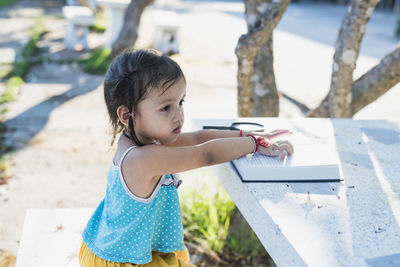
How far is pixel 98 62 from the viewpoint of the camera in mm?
6750

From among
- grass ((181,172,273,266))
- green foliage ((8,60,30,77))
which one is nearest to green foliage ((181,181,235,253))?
grass ((181,172,273,266))

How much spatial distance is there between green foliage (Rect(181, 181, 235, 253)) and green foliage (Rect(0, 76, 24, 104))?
9.97 feet

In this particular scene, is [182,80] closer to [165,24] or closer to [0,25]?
[165,24]

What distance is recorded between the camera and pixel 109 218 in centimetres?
160

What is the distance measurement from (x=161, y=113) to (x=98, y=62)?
547cm

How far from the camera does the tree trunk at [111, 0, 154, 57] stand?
6.79m

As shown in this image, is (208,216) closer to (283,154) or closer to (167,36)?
(283,154)

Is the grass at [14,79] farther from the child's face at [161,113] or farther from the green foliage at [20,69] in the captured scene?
the child's face at [161,113]

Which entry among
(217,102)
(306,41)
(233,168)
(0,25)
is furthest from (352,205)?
(0,25)

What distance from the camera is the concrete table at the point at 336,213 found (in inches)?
44.6

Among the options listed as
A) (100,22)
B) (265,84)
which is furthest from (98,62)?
(265,84)

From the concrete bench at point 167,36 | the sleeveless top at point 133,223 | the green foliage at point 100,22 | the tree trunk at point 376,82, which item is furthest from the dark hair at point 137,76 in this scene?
the green foliage at point 100,22

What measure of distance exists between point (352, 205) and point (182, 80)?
653 millimetres

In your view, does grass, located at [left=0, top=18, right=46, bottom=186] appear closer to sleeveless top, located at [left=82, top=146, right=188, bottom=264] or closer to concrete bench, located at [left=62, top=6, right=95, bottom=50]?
concrete bench, located at [left=62, top=6, right=95, bottom=50]
